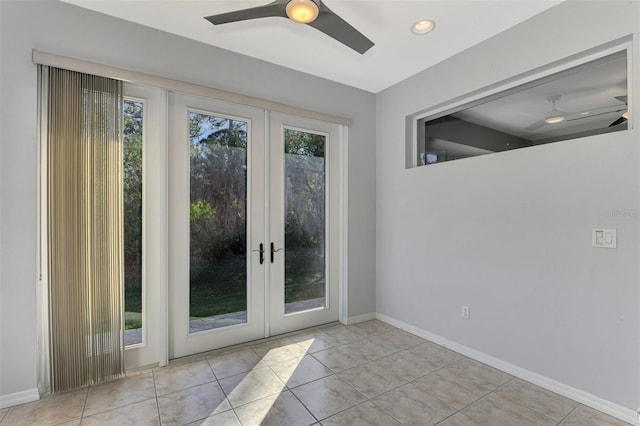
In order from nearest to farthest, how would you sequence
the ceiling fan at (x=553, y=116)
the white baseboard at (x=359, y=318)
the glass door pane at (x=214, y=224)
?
1. the ceiling fan at (x=553, y=116)
2. the glass door pane at (x=214, y=224)
3. the white baseboard at (x=359, y=318)

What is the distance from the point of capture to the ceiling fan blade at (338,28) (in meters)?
1.80

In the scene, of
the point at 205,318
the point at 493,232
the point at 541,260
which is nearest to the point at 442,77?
the point at 493,232

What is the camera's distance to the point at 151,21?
247 centimetres

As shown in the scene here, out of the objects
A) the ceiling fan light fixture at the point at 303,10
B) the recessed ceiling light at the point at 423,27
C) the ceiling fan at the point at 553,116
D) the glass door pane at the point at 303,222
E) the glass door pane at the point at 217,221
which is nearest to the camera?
the ceiling fan light fixture at the point at 303,10

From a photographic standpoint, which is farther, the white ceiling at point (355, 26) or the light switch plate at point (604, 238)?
the white ceiling at point (355, 26)

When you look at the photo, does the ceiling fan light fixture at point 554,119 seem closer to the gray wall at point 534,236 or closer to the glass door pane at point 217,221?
the gray wall at point 534,236

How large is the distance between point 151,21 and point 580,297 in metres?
3.83

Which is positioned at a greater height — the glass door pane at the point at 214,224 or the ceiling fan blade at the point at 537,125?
the ceiling fan blade at the point at 537,125

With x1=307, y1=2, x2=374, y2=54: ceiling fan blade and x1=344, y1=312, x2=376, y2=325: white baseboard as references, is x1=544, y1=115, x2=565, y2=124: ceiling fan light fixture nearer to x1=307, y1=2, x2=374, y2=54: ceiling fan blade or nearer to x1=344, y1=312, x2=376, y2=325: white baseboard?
x1=307, y1=2, x2=374, y2=54: ceiling fan blade

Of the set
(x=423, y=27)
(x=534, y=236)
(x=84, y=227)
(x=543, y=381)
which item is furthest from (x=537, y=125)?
(x=84, y=227)

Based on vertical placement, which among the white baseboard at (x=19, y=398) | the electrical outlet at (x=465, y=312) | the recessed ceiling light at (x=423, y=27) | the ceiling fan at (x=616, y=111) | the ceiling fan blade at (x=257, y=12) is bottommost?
the white baseboard at (x=19, y=398)

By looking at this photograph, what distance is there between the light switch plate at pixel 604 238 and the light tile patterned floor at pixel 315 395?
1.10 meters

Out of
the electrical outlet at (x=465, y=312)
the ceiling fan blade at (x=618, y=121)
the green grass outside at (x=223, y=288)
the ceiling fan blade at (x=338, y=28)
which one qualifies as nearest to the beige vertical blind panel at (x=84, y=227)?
the green grass outside at (x=223, y=288)

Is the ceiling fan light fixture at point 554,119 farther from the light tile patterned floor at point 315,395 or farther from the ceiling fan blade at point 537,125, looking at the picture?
the light tile patterned floor at point 315,395
